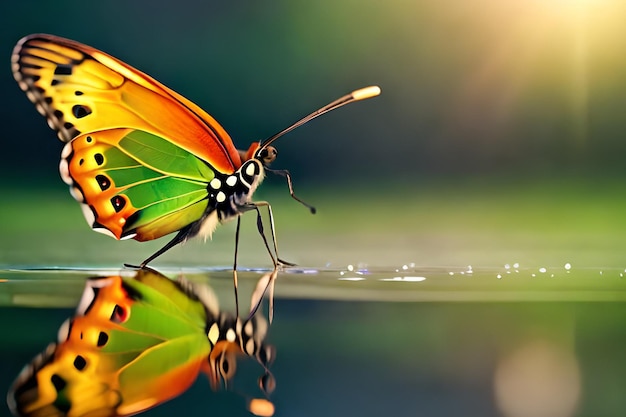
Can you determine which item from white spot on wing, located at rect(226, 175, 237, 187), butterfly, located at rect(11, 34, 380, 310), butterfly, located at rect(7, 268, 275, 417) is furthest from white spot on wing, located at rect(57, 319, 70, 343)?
white spot on wing, located at rect(226, 175, 237, 187)

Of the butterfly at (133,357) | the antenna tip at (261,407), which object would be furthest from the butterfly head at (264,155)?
the antenna tip at (261,407)

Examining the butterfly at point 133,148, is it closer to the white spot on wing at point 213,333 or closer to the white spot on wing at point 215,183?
the white spot on wing at point 215,183

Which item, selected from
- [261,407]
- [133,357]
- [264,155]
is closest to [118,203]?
[264,155]

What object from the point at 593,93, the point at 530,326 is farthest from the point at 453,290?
the point at 593,93

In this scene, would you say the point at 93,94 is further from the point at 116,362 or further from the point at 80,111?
the point at 116,362

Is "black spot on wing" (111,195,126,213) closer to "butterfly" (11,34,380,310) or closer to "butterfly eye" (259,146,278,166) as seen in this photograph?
"butterfly" (11,34,380,310)

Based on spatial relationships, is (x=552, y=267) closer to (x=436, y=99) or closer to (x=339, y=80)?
(x=436, y=99)

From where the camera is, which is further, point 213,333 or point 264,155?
point 264,155
